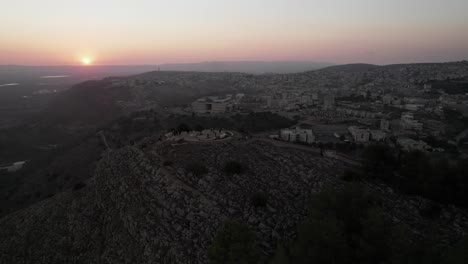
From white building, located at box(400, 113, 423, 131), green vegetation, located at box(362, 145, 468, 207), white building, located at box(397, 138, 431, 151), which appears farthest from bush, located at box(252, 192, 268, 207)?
white building, located at box(400, 113, 423, 131)

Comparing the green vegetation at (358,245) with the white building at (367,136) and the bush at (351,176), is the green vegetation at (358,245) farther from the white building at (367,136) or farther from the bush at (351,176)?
the white building at (367,136)

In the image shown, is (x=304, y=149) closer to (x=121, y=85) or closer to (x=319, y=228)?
(x=319, y=228)

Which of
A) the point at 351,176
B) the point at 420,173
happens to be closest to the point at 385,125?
the point at 420,173

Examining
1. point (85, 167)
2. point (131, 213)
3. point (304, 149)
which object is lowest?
point (85, 167)

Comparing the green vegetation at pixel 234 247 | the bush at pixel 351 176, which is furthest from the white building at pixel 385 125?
the green vegetation at pixel 234 247

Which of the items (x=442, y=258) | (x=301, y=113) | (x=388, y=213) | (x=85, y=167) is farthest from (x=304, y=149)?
(x=301, y=113)
